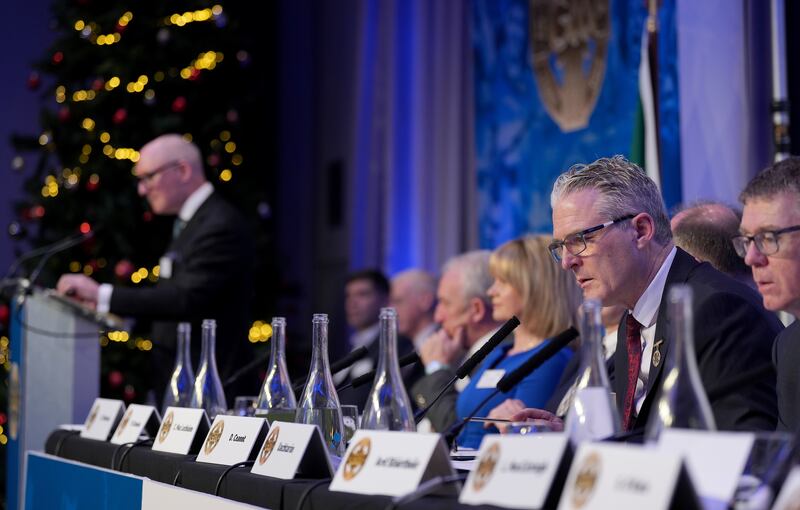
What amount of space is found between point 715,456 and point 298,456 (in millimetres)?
687

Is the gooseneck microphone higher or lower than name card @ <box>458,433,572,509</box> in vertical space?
higher

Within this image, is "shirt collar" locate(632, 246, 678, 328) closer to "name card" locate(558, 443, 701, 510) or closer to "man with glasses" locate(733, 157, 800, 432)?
"man with glasses" locate(733, 157, 800, 432)

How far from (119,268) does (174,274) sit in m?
1.56

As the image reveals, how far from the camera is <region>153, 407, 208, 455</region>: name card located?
6.41 ft

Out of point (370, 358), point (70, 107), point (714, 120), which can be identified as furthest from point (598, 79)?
point (70, 107)

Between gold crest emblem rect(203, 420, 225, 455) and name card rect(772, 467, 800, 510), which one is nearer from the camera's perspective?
name card rect(772, 467, 800, 510)

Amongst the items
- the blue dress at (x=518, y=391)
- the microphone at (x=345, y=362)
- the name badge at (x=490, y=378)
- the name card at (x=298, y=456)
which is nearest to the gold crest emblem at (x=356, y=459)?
the name card at (x=298, y=456)

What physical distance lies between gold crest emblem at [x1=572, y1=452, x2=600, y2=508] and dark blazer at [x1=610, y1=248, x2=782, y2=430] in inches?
26.3

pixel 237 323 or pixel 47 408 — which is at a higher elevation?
pixel 237 323

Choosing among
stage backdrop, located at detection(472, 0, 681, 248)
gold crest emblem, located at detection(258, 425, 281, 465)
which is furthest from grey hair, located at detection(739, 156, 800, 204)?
stage backdrop, located at detection(472, 0, 681, 248)

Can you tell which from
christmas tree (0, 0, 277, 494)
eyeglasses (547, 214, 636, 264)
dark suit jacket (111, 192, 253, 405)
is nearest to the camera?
eyeglasses (547, 214, 636, 264)

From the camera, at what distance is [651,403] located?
5.63 ft

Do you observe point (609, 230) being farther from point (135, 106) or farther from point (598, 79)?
point (135, 106)

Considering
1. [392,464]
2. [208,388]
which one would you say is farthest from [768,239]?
[208,388]
